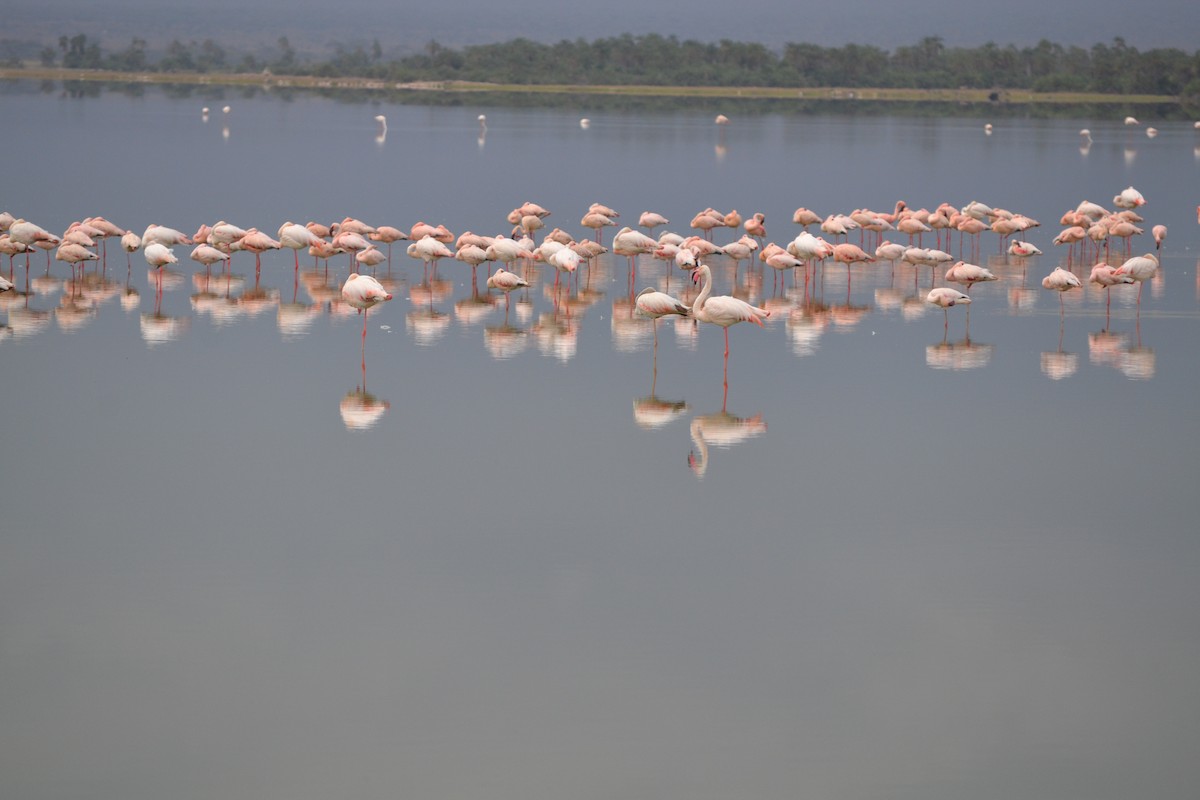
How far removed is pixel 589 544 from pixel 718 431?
2420 mm

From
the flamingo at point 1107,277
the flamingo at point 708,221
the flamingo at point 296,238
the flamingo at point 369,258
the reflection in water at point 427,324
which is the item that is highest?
the flamingo at point 708,221

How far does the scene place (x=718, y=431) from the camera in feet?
32.2

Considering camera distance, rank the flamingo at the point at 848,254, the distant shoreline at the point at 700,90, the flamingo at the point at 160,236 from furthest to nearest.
Result: the distant shoreline at the point at 700,90
the flamingo at the point at 160,236
the flamingo at the point at 848,254

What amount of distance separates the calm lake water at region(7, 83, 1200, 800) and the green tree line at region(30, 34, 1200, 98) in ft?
217

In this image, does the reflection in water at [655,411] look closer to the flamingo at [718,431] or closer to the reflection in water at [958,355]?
the flamingo at [718,431]

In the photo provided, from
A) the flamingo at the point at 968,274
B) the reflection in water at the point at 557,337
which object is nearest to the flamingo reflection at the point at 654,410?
the reflection in water at the point at 557,337

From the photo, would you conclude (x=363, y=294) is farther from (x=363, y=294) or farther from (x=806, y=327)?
(x=806, y=327)

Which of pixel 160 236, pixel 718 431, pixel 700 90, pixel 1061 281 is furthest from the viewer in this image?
pixel 700 90

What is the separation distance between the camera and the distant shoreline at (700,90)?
74.6 metres

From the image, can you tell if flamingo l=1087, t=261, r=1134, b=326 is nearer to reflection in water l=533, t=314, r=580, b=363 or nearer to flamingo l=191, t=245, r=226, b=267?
reflection in water l=533, t=314, r=580, b=363

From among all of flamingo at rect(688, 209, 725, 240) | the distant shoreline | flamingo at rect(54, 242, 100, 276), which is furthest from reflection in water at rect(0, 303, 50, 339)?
the distant shoreline

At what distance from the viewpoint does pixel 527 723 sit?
5.74 meters

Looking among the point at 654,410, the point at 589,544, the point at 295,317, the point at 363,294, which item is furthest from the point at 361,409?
the point at 295,317

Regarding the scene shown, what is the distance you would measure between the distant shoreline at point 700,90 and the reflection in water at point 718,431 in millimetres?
63555
